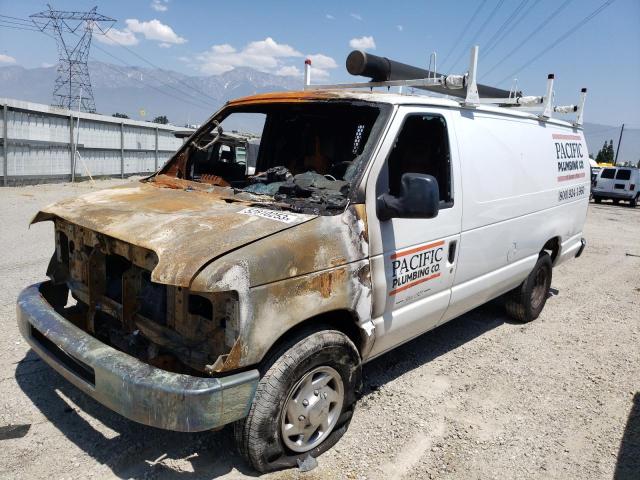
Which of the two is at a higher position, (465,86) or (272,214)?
(465,86)

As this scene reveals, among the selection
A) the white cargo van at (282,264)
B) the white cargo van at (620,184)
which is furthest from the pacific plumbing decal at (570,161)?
the white cargo van at (620,184)

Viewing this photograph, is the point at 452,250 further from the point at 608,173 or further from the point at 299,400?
the point at 608,173

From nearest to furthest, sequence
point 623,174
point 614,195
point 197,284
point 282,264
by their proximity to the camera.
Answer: point 197,284, point 282,264, point 623,174, point 614,195

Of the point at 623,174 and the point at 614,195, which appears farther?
the point at 614,195

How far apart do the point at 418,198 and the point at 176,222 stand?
134cm

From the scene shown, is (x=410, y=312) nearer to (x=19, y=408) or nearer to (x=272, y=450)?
(x=272, y=450)

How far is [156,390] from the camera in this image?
223 cm

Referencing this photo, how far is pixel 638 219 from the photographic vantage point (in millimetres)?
17672

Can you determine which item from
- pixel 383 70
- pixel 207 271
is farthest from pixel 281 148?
pixel 207 271

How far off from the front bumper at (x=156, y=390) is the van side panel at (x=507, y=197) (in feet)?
6.93

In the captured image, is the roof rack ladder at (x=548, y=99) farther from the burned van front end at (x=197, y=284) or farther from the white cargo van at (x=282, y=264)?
the burned van front end at (x=197, y=284)

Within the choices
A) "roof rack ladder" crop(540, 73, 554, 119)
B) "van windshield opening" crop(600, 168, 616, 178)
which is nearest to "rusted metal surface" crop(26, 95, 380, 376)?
"roof rack ladder" crop(540, 73, 554, 119)

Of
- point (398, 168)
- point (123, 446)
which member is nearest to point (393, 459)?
point (123, 446)

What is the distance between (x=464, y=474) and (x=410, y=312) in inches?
41.1
